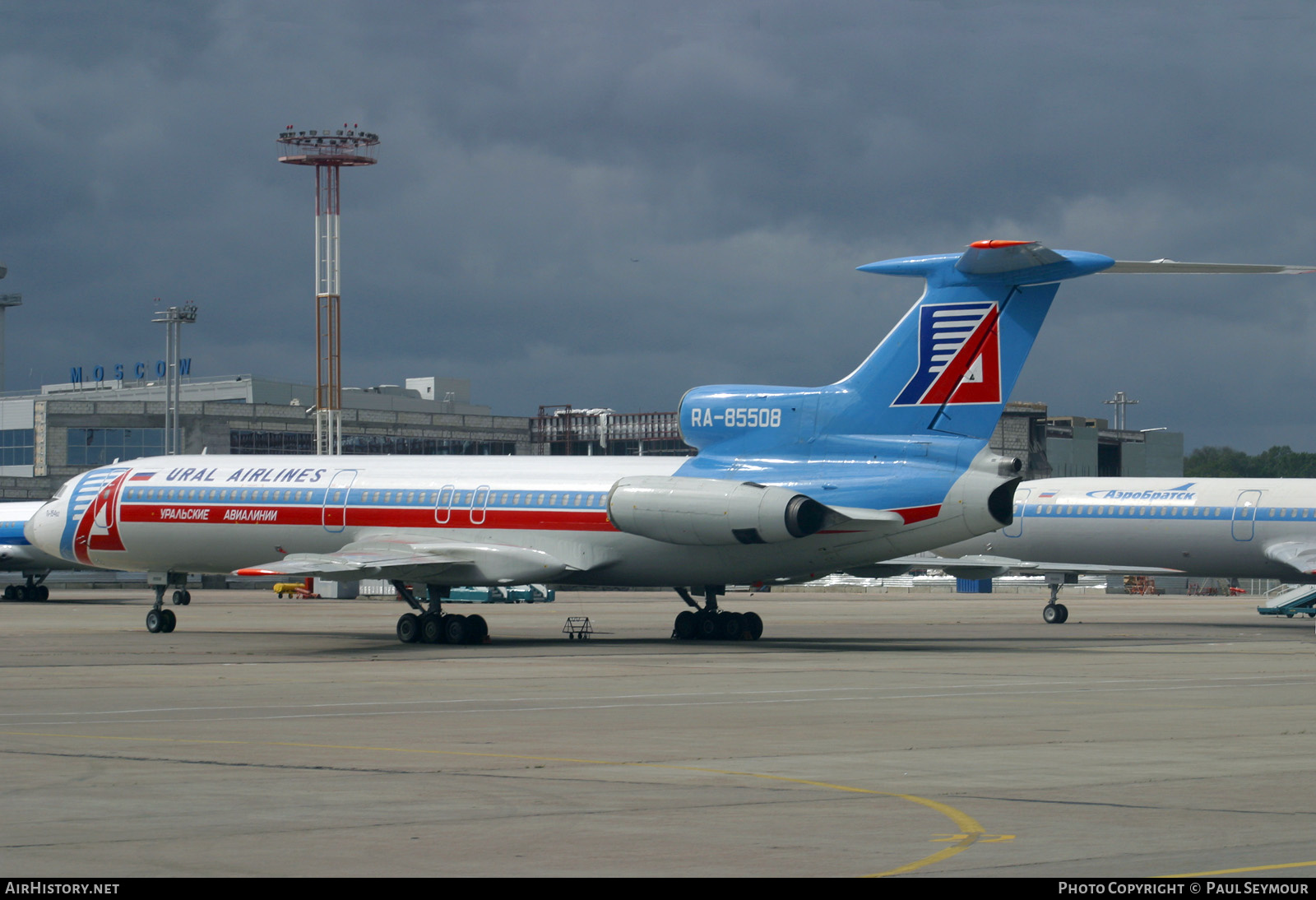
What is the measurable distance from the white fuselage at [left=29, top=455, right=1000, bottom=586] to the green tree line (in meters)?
152

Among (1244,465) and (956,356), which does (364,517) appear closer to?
(956,356)

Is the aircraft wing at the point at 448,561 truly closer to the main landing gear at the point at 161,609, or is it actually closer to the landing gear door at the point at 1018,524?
the main landing gear at the point at 161,609

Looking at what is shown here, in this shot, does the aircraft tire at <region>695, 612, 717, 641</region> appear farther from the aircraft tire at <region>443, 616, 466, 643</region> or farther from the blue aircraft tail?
A: the aircraft tire at <region>443, 616, 466, 643</region>

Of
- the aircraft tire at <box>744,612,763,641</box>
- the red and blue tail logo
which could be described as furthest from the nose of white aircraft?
the red and blue tail logo

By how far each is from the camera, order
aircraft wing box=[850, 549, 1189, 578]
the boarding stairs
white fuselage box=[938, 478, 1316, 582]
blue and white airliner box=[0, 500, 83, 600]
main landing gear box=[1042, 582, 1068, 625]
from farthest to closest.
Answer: blue and white airliner box=[0, 500, 83, 600] < the boarding stairs < main landing gear box=[1042, 582, 1068, 625] < white fuselage box=[938, 478, 1316, 582] < aircraft wing box=[850, 549, 1189, 578]

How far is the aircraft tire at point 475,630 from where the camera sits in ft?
115

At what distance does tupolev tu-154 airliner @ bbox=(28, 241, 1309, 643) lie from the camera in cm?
3139

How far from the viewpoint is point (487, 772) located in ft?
45.0

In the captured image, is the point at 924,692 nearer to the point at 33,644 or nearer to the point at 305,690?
the point at 305,690

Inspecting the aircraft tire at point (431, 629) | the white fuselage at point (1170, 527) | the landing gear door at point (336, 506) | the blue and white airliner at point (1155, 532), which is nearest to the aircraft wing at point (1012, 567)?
the blue and white airliner at point (1155, 532)

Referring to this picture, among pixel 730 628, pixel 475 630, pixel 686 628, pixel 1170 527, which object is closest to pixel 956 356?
pixel 730 628

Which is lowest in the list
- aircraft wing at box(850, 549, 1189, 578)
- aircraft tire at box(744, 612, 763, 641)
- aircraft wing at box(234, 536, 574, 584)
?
aircraft tire at box(744, 612, 763, 641)

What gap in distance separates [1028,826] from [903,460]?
21.7 m

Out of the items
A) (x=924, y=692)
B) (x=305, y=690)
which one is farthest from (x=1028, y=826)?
(x=305, y=690)
